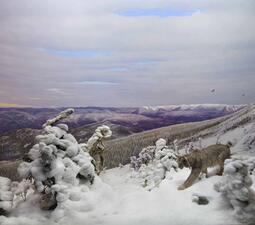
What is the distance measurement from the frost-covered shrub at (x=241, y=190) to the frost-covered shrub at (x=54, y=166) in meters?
1.45

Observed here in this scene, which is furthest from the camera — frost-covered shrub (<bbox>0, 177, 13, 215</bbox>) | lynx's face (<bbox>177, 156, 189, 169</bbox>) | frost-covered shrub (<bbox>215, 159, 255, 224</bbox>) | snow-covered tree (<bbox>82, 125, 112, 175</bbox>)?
snow-covered tree (<bbox>82, 125, 112, 175</bbox>)

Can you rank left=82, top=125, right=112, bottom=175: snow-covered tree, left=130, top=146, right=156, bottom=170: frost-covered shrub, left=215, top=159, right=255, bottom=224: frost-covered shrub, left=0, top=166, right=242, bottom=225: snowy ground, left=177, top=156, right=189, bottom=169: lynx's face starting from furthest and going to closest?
left=130, top=146, right=156, bottom=170: frost-covered shrub, left=82, top=125, right=112, bottom=175: snow-covered tree, left=177, top=156, right=189, bottom=169: lynx's face, left=0, top=166, right=242, bottom=225: snowy ground, left=215, top=159, right=255, bottom=224: frost-covered shrub

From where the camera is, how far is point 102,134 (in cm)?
470

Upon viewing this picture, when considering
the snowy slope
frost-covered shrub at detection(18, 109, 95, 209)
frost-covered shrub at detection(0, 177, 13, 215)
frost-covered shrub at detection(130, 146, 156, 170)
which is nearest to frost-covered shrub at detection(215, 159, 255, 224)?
the snowy slope

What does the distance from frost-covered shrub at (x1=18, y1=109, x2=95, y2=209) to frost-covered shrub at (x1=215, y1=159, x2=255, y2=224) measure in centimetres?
145

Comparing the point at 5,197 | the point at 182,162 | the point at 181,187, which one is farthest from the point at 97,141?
the point at 5,197

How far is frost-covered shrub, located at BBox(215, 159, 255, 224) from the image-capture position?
315 cm

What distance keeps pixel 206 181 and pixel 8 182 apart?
2036 millimetres

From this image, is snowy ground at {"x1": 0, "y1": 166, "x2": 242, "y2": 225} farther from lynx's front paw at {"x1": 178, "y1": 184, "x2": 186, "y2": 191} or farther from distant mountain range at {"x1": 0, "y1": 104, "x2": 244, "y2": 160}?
distant mountain range at {"x1": 0, "y1": 104, "x2": 244, "y2": 160}

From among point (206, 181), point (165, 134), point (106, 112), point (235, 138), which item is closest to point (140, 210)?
point (206, 181)

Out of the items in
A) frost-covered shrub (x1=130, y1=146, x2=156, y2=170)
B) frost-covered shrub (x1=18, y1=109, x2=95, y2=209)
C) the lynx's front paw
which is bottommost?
frost-covered shrub (x1=130, y1=146, x2=156, y2=170)

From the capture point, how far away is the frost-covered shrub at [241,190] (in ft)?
10.3

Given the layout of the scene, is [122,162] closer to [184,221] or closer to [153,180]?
[153,180]

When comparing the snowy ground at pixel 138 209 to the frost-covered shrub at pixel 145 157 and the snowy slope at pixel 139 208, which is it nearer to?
the snowy slope at pixel 139 208
